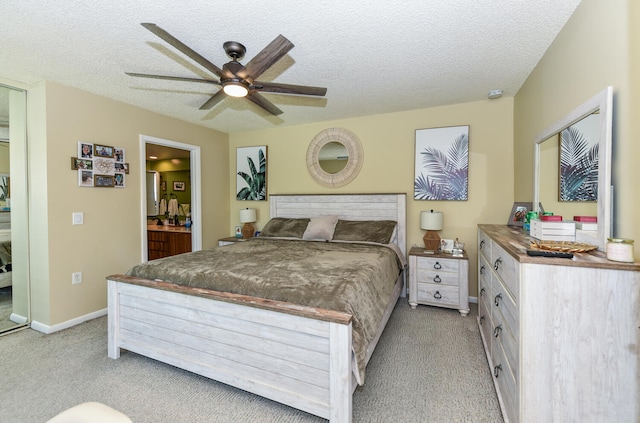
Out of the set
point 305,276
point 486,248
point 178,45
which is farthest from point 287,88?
point 486,248

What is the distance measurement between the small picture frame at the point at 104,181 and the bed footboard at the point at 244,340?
4.67 ft

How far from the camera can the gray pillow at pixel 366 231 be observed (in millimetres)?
3401

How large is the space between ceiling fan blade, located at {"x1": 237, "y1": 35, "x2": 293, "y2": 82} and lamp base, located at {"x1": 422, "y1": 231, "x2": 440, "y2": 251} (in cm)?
256

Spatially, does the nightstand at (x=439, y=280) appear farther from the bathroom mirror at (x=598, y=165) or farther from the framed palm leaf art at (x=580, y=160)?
the framed palm leaf art at (x=580, y=160)

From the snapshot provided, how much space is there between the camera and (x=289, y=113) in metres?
3.79

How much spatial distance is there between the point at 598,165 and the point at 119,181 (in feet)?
14.0

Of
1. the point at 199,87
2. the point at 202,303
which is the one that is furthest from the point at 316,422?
the point at 199,87

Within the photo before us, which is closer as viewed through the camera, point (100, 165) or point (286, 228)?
point (100, 165)

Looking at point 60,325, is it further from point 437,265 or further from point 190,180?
point 437,265

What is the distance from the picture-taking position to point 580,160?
65.1 inches

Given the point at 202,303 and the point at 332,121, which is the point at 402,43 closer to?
the point at 332,121

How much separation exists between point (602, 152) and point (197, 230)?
450 centimetres

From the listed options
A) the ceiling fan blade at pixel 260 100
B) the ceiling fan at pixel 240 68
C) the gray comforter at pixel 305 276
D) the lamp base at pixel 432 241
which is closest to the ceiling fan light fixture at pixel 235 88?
the ceiling fan at pixel 240 68

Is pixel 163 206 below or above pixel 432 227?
above
